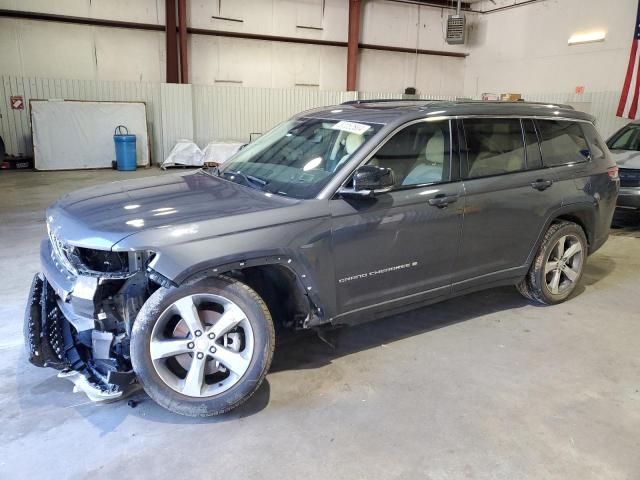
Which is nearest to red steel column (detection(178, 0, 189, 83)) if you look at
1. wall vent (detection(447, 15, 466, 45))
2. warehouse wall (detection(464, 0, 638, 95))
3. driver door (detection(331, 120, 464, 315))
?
wall vent (detection(447, 15, 466, 45))

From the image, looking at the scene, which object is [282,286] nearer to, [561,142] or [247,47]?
[561,142]

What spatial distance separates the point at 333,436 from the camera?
262 centimetres

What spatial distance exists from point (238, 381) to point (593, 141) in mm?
3695

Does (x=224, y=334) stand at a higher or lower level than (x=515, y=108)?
lower

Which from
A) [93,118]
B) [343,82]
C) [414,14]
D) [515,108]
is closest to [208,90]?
[93,118]

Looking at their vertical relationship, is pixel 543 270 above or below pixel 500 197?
below

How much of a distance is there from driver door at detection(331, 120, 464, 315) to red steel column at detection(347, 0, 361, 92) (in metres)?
13.1

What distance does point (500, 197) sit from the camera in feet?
12.1

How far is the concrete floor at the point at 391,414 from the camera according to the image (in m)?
2.41

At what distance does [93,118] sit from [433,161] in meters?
11.3

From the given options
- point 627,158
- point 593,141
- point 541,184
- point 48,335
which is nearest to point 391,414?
point 48,335

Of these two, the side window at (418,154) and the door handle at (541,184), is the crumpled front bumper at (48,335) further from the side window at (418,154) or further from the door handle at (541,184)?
the door handle at (541,184)

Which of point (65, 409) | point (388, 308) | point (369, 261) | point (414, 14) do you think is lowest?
point (65, 409)

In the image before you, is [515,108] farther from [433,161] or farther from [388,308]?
[388,308]
